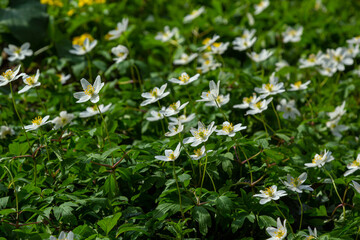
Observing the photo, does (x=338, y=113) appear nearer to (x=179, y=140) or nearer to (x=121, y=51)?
(x=179, y=140)

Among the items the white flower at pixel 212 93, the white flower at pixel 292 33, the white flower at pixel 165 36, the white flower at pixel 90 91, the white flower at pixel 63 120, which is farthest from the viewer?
the white flower at pixel 292 33

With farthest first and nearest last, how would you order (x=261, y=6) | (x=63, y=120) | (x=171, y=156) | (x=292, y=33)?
1. (x=261, y=6)
2. (x=292, y=33)
3. (x=63, y=120)
4. (x=171, y=156)

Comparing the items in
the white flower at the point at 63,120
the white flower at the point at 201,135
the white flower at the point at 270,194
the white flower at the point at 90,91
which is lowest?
the white flower at the point at 63,120

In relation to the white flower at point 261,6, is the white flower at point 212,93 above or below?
above

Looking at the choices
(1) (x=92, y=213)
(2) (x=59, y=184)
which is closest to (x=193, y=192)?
(1) (x=92, y=213)

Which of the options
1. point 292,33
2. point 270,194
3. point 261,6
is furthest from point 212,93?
point 261,6

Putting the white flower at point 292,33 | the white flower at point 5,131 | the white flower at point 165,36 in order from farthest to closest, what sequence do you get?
1. the white flower at point 292,33
2. the white flower at point 165,36
3. the white flower at point 5,131

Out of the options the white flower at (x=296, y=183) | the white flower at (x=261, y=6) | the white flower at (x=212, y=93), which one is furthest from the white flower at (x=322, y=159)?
the white flower at (x=261, y=6)

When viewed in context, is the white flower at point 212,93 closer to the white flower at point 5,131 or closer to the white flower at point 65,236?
the white flower at point 65,236

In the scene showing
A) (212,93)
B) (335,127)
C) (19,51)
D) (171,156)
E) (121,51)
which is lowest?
(335,127)
